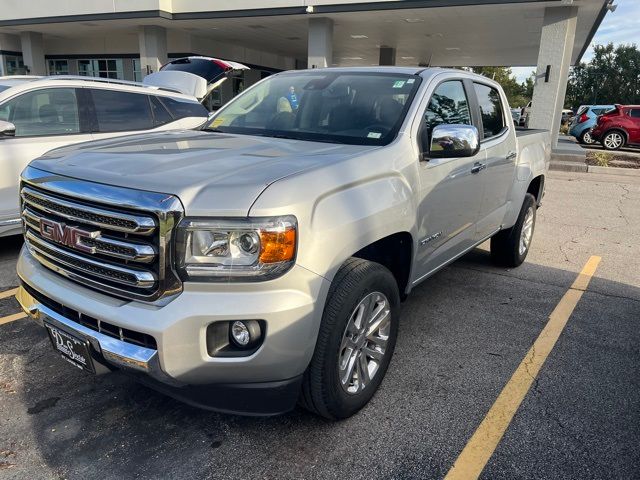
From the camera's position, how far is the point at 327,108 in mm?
3730

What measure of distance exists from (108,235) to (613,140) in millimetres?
21585

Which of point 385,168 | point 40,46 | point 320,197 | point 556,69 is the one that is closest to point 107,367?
point 320,197

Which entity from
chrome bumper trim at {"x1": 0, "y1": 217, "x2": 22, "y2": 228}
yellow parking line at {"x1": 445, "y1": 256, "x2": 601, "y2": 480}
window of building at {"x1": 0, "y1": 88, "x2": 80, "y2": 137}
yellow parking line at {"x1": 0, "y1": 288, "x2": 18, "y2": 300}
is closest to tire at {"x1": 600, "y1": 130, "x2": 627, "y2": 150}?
yellow parking line at {"x1": 445, "y1": 256, "x2": 601, "y2": 480}

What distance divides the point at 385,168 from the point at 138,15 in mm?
18721

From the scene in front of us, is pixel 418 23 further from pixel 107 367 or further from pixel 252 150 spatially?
pixel 107 367

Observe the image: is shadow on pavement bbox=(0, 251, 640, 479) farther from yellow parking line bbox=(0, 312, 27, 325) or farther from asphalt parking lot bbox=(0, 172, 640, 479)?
yellow parking line bbox=(0, 312, 27, 325)

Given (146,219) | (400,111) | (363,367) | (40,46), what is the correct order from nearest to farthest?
1. (146,219)
2. (363,367)
3. (400,111)
4. (40,46)

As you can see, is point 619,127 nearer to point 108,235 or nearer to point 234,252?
point 234,252

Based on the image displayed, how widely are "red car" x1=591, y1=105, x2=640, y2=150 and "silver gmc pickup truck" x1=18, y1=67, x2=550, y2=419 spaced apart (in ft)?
63.4

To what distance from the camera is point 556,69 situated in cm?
1480

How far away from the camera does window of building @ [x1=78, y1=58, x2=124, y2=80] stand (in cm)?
2572

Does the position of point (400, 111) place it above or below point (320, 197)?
above

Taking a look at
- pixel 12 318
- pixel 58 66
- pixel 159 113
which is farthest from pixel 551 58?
pixel 58 66

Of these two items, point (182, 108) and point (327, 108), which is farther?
point (182, 108)
